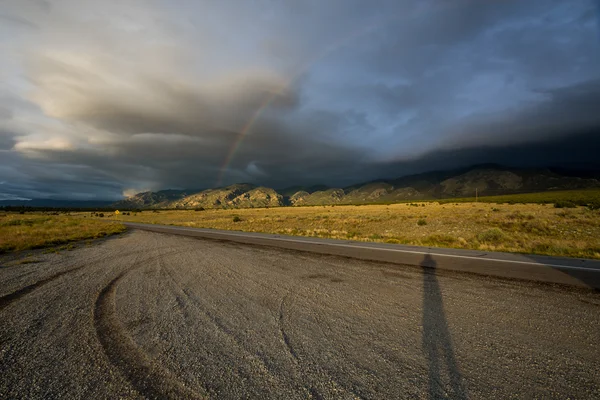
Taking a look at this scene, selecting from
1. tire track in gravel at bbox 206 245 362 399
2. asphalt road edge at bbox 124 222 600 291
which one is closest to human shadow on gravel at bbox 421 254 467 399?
tire track in gravel at bbox 206 245 362 399

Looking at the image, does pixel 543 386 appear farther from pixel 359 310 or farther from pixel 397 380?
pixel 359 310

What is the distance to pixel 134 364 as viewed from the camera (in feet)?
11.9

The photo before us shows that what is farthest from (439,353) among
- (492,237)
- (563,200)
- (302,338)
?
(563,200)

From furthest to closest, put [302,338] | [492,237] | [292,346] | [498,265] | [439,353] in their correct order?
[492,237]
[498,265]
[302,338]
[292,346]
[439,353]

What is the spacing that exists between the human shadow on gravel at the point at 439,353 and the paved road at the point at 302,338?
0.07ft

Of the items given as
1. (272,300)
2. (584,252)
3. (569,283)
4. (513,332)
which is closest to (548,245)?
(584,252)

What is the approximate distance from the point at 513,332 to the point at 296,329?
11.7 ft

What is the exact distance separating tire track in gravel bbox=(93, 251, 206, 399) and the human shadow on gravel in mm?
2735

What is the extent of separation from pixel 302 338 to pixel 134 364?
2400 mm

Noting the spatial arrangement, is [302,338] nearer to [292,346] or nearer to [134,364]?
[292,346]

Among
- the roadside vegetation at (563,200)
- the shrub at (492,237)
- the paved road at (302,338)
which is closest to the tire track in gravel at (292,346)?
the paved road at (302,338)

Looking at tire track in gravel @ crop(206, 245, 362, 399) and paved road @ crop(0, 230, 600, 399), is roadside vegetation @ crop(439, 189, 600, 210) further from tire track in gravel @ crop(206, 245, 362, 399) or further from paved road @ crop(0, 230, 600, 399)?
tire track in gravel @ crop(206, 245, 362, 399)

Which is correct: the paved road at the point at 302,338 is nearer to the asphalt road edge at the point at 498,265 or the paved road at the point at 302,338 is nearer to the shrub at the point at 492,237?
the asphalt road edge at the point at 498,265

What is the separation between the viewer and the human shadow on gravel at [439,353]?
299cm
